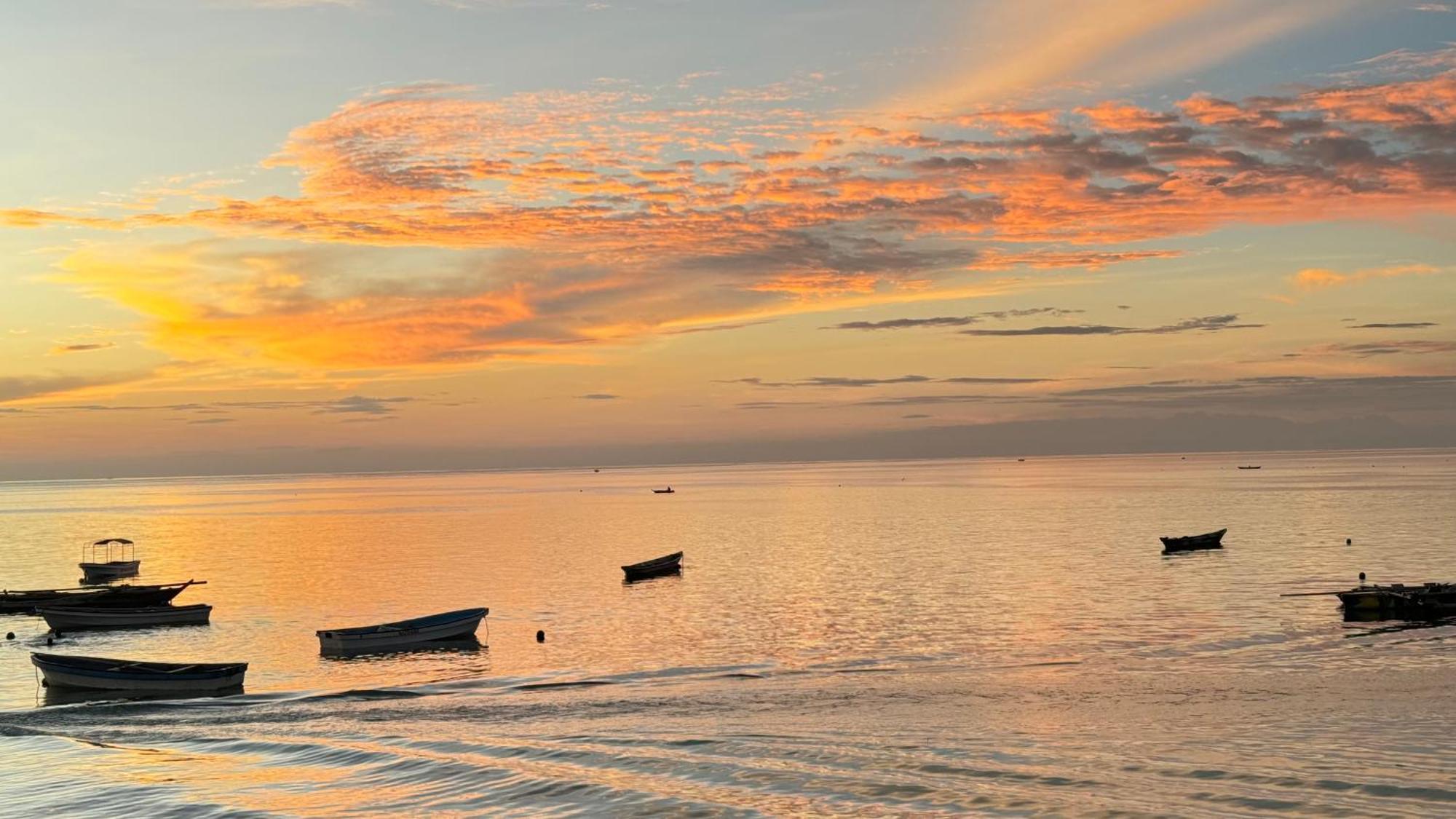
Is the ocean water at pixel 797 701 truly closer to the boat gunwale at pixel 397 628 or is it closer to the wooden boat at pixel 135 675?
the wooden boat at pixel 135 675

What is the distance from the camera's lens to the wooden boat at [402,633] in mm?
58875

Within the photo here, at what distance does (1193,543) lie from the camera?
106312 millimetres

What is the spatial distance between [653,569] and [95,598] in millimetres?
40182

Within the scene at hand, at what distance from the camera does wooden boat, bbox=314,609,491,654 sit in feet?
193

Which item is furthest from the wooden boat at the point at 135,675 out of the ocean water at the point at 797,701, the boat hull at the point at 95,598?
the boat hull at the point at 95,598

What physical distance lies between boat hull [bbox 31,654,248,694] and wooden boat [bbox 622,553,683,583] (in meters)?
45.3

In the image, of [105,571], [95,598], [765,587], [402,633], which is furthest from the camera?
[105,571]

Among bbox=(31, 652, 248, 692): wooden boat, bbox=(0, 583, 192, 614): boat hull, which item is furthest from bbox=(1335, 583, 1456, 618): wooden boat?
bbox=(0, 583, 192, 614): boat hull

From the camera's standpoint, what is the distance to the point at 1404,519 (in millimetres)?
136750

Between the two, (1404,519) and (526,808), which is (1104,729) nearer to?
(526,808)

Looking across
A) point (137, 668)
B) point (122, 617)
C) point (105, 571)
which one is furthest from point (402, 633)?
point (105, 571)

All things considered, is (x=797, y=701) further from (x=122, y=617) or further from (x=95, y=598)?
(x=95, y=598)

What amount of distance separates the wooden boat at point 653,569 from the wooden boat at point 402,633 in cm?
2969

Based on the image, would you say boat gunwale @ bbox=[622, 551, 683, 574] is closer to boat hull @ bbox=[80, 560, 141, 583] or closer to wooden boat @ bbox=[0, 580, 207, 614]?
wooden boat @ bbox=[0, 580, 207, 614]
